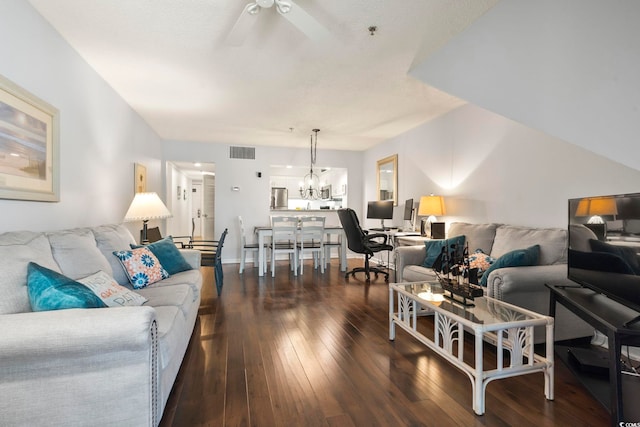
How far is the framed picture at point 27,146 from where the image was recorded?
182cm

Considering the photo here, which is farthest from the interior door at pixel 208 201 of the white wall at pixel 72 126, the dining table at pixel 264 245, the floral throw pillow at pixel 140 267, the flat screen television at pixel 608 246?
the flat screen television at pixel 608 246

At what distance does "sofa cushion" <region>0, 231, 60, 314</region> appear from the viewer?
1.32 meters

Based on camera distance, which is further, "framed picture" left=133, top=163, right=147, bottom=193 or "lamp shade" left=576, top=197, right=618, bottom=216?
"framed picture" left=133, top=163, right=147, bottom=193

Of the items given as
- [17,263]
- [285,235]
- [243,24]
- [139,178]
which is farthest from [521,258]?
[139,178]

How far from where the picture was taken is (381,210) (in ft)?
18.1

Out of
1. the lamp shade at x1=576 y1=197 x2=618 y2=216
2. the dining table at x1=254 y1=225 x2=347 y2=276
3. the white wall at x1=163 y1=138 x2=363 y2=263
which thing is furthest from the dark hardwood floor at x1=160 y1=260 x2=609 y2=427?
the white wall at x1=163 y1=138 x2=363 y2=263

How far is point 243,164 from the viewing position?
625 cm

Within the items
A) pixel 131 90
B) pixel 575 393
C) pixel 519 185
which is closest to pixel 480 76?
pixel 519 185

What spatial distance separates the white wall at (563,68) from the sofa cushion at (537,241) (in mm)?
1176

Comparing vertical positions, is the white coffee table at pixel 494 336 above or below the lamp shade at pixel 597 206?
below

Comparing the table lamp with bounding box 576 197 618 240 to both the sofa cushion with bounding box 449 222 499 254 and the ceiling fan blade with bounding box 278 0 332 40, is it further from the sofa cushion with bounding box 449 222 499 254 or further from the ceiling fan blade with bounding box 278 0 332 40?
the ceiling fan blade with bounding box 278 0 332 40

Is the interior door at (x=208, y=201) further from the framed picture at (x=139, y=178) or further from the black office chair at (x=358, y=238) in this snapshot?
the black office chair at (x=358, y=238)

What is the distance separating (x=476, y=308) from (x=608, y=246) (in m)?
0.82

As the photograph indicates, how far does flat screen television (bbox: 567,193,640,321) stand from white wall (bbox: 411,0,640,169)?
1.17 feet
